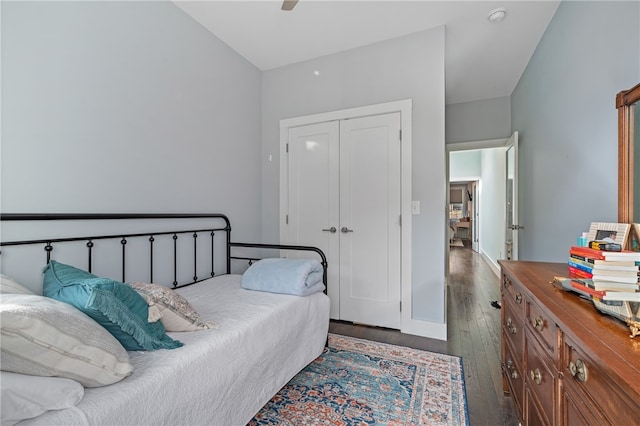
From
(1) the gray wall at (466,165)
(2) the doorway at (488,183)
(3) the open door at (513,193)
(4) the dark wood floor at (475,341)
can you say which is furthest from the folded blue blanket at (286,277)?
(1) the gray wall at (466,165)

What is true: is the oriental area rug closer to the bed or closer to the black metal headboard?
the bed

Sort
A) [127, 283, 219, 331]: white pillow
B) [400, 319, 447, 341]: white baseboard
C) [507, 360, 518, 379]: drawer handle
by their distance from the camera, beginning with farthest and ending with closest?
1. [400, 319, 447, 341]: white baseboard
2. [507, 360, 518, 379]: drawer handle
3. [127, 283, 219, 331]: white pillow

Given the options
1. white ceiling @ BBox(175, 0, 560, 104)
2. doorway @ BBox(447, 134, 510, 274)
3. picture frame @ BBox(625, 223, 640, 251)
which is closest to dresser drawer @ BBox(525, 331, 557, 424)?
picture frame @ BBox(625, 223, 640, 251)

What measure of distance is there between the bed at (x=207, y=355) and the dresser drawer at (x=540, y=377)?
1120 millimetres

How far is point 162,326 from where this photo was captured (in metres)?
1.17

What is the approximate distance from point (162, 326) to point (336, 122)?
2.29 meters

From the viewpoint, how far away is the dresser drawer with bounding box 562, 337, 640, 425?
57 cm

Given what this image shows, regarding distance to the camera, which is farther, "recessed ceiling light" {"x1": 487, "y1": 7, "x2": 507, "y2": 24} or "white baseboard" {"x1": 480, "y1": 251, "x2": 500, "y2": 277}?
"white baseboard" {"x1": 480, "y1": 251, "x2": 500, "y2": 277}

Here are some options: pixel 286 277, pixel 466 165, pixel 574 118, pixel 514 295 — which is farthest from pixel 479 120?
pixel 466 165

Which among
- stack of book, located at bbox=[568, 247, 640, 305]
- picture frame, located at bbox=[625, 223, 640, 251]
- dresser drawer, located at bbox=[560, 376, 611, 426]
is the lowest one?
dresser drawer, located at bbox=[560, 376, 611, 426]

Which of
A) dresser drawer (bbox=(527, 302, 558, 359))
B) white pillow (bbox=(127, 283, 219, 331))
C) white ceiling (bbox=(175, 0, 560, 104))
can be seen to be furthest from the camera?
white ceiling (bbox=(175, 0, 560, 104))

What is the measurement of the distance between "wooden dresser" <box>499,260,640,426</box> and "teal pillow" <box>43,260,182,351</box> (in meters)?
1.28

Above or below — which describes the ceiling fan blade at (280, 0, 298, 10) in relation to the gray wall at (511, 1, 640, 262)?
above

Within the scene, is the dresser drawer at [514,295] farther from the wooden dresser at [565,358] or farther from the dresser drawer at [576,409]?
the dresser drawer at [576,409]
